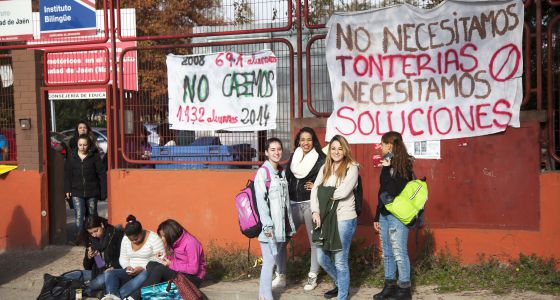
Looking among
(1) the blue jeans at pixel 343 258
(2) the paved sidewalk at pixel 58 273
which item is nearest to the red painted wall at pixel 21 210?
(2) the paved sidewalk at pixel 58 273

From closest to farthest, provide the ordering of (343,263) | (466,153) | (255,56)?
(343,263) → (466,153) → (255,56)

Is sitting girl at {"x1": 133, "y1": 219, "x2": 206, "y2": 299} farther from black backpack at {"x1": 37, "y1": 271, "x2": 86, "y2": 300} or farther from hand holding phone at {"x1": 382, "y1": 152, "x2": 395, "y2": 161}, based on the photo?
hand holding phone at {"x1": 382, "y1": 152, "x2": 395, "y2": 161}

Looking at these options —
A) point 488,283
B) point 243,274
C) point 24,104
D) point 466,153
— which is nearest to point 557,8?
point 466,153

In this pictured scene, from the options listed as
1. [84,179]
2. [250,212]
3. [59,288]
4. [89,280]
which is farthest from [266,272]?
[84,179]

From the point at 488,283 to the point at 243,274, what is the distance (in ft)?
8.64

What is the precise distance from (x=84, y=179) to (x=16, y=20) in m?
3.22

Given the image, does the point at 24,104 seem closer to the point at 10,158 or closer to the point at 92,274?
the point at 10,158

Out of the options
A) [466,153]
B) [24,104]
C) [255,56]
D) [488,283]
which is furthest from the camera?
[24,104]

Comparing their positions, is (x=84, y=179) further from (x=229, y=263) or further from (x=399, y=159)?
(x=399, y=159)

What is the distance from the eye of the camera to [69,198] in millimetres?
8953

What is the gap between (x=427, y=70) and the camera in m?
7.66

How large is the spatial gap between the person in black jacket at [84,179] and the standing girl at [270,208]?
10.5 feet

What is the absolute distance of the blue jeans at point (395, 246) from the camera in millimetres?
6418

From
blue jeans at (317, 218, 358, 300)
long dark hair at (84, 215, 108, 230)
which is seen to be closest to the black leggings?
long dark hair at (84, 215, 108, 230)
